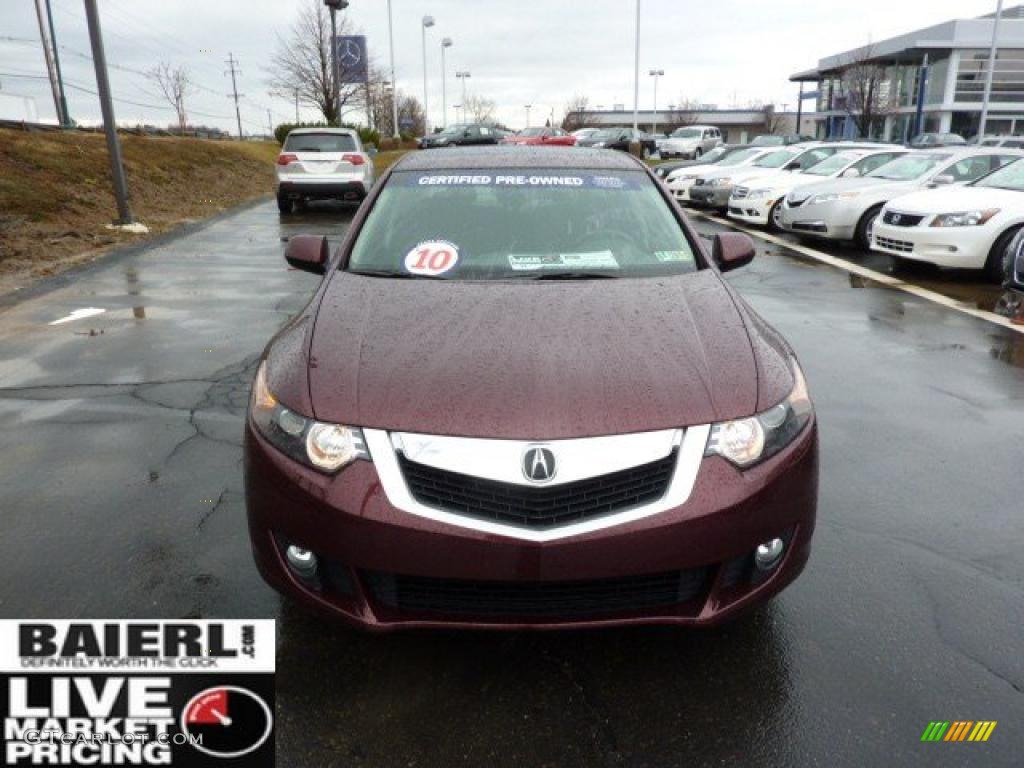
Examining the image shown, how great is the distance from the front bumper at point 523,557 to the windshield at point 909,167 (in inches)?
474

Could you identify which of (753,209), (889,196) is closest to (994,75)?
(753,209)

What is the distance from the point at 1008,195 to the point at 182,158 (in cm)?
2284

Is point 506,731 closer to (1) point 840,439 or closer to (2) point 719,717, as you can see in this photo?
(2) point 719,717

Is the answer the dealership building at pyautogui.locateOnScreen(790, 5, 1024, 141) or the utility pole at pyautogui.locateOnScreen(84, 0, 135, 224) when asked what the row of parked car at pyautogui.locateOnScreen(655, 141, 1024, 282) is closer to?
the utility pole at pyautogui.locateOnScreen(84, 0, 135, 224)

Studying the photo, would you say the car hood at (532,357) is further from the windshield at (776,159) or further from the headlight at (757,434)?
the windshield at (776,159)

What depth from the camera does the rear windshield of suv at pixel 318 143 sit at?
17.3 metres

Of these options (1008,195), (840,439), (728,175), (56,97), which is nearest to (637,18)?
(56,97)

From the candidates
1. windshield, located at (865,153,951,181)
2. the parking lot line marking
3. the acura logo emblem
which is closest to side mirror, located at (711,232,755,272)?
the acura logo emblem

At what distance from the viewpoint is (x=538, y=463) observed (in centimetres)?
224

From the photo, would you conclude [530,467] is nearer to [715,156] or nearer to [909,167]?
[909,167]

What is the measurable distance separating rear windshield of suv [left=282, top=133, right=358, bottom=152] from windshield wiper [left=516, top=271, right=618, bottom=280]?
15001mm

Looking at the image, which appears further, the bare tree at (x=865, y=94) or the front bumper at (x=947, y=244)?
the bare tree at (x=865, y=94)

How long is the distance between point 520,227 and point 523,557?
2012mm

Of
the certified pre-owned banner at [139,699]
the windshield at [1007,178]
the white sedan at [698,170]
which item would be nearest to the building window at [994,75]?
the white sedan at [698,170]
